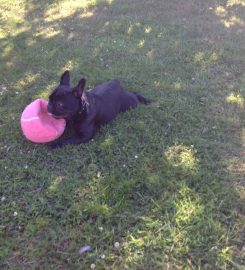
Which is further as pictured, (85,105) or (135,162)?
(85,105)

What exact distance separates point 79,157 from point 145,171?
31.5 inches

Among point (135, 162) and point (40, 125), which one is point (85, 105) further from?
point (135, 162)

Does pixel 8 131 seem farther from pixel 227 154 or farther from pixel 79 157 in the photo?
pixel 227 154

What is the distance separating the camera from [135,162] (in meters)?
4.51

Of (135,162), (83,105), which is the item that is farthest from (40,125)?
(135,162)

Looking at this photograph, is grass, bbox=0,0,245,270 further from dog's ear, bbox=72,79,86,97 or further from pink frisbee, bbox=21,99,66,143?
dog's ear, bbox=72,79,86,97

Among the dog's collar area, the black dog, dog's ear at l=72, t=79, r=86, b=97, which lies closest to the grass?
the black dog

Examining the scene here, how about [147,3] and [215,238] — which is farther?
[147,3]

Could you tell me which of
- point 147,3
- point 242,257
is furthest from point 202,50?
point 242,257

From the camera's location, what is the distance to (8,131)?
5.02 meters

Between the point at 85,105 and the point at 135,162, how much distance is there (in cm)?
91

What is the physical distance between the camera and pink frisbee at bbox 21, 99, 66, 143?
14.6ft

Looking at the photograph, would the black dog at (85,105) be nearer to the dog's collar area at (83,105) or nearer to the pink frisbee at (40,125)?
the dog's collar area at (83,105)

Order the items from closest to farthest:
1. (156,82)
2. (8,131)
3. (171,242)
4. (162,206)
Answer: (171,242) → (162,206) → (8,131) → (156,82)
